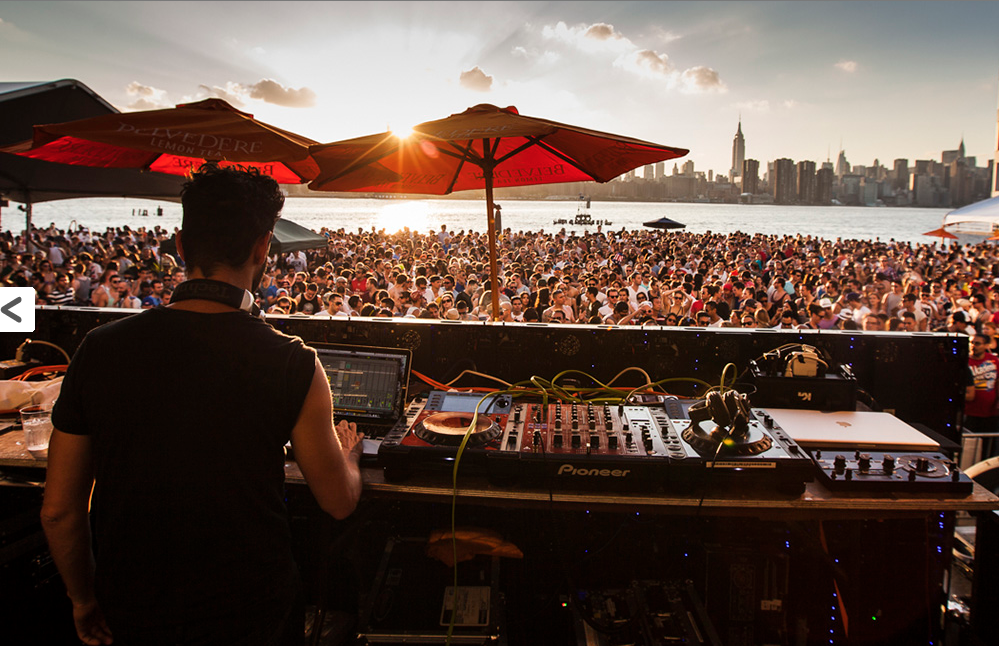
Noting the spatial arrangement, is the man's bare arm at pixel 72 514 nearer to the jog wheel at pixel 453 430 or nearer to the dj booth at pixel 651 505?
the dj booth at pixel 651 505

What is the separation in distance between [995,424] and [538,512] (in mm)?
6168

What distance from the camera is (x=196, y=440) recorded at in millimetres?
1494

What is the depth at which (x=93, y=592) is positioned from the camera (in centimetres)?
183

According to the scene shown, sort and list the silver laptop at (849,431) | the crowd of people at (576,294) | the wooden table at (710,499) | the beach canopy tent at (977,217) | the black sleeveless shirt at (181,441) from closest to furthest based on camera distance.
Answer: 1. the black sleeveless shirt at (181,441)
2. the wooden table at (710,499)
3. the silver laptop at (849,431)
4. the crowd of people at (576,294)
5. the beach canopy tent at (977,217)

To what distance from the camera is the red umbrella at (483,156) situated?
11.7 feet

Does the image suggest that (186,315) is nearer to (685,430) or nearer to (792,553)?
(685,430)

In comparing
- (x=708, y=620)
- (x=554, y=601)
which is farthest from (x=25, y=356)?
(x=708, y=620)

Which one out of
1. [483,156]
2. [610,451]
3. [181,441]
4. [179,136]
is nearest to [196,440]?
[181,441]

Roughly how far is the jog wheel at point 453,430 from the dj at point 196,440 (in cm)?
65

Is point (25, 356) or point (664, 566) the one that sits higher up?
point (25, 356)

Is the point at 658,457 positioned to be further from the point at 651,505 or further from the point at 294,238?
the point at 294,238

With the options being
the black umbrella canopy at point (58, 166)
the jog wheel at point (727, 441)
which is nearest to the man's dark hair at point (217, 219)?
the jog wheel at point (727, 441)

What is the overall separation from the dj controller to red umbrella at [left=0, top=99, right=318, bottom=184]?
2989 millimetres

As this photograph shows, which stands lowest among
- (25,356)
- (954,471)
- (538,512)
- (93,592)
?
(538,512)
